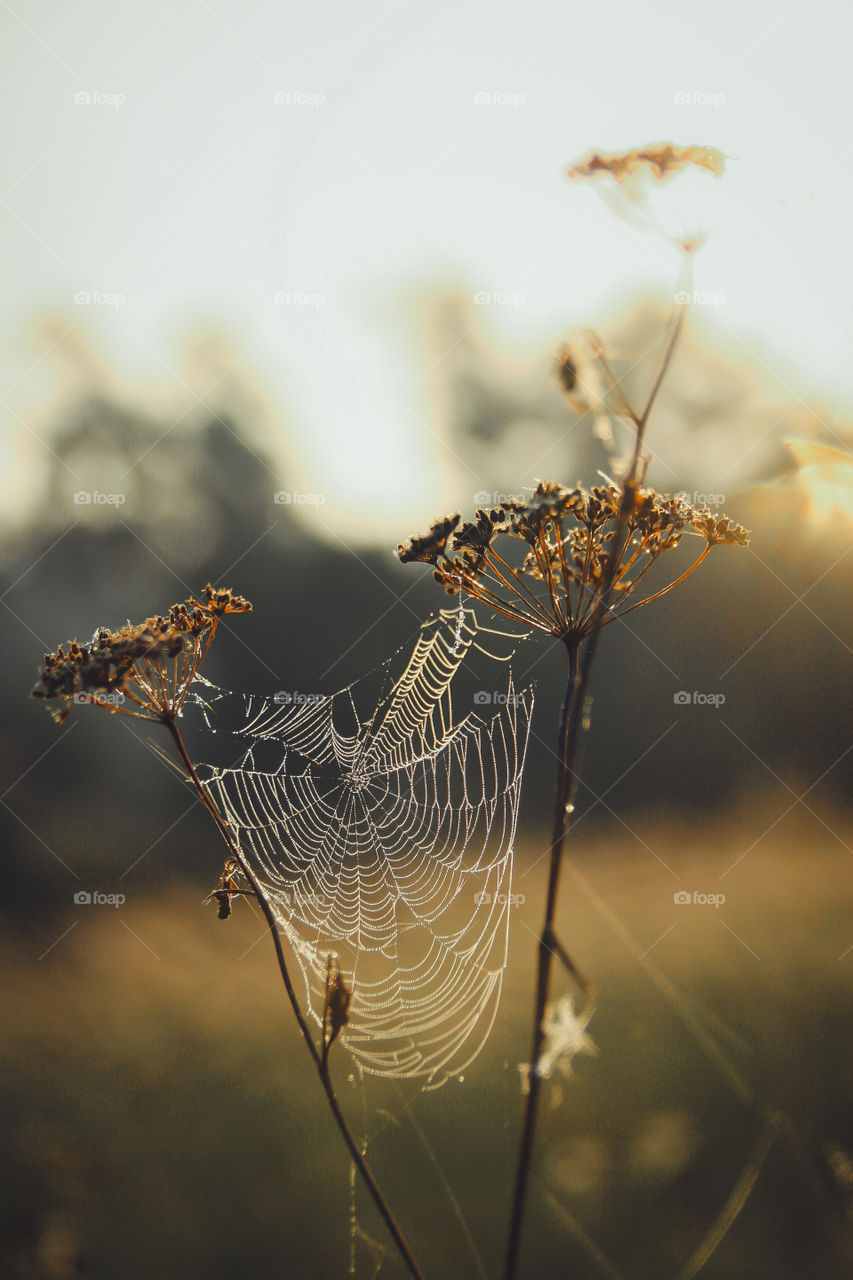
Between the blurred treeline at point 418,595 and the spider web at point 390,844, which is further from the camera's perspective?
the blurred treeline at point 418,595

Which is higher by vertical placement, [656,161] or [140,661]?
[656,161]

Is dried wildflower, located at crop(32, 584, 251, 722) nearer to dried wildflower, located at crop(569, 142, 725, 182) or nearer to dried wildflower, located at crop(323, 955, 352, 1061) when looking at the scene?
dried wildflower, located at crop(323, 955, 352, 1061)

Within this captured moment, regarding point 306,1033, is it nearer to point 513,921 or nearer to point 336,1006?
point 336,1006

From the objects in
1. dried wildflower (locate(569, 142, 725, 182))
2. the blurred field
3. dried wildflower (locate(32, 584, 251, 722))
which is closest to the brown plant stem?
dried wildflower (locate(32, 584, 251, 722))

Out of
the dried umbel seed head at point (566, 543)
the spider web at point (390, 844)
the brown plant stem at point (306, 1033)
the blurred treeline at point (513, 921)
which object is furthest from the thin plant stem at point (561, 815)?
the spider web at point (390, 844)

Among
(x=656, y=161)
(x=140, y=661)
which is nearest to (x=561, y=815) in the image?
(x=140, y=661)

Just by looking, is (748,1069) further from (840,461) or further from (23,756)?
(23,756)

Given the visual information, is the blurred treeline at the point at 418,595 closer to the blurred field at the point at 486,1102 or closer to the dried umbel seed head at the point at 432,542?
the blurred field at the point at 486,1102

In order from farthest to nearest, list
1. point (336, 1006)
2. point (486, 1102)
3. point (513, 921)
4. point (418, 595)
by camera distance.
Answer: point (418, 595) → point (513, 921) → point (486, 1102) → point (336, 1006)
